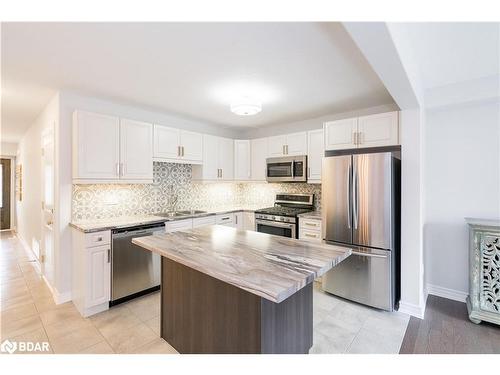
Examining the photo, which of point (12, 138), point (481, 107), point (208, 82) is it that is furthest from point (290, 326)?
point (12, 138)

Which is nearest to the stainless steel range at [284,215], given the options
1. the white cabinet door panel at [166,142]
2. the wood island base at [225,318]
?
the white cabinet door panel at [166,142]

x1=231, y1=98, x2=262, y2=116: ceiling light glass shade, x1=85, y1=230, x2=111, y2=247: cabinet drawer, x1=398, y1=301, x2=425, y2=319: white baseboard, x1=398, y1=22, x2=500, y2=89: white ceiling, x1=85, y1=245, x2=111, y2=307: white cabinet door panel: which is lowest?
x1=398, y1=301, x2=425, y2=319: white baseboard

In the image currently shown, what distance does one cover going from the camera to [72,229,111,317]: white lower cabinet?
2529mm

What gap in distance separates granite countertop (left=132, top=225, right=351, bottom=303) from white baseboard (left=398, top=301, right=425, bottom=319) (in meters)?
1.58

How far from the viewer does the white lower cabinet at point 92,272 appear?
253cm

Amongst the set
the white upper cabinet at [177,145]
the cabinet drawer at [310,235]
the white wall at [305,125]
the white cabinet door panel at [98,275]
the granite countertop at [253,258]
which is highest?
the white wall at [305,125]

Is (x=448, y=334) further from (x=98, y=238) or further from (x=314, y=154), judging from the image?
(x=98, y=238)

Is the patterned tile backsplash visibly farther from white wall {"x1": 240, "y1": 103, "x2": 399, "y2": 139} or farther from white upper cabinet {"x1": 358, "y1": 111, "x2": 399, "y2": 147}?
white upper cabinet {"x1": 358, "y1": 111, "x2": 399, "y2": 147}

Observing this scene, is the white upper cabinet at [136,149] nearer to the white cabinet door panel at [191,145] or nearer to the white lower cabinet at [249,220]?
the white cabinet door panel at [191,145]

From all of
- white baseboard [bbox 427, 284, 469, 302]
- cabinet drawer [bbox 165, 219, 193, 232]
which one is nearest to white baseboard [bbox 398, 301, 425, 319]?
white baseboard [bbox 427, 284, 469, 302]

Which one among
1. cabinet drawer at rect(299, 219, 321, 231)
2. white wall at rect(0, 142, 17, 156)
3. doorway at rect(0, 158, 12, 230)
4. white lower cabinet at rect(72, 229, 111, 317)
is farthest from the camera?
doorway at rect(0, 158, 12, 230)

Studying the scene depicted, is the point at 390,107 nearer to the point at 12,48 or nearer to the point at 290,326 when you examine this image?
the point at 290,326

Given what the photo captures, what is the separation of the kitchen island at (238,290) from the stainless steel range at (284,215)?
1.55m

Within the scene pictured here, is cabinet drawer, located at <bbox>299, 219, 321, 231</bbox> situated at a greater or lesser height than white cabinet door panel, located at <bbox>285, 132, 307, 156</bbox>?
lesser
